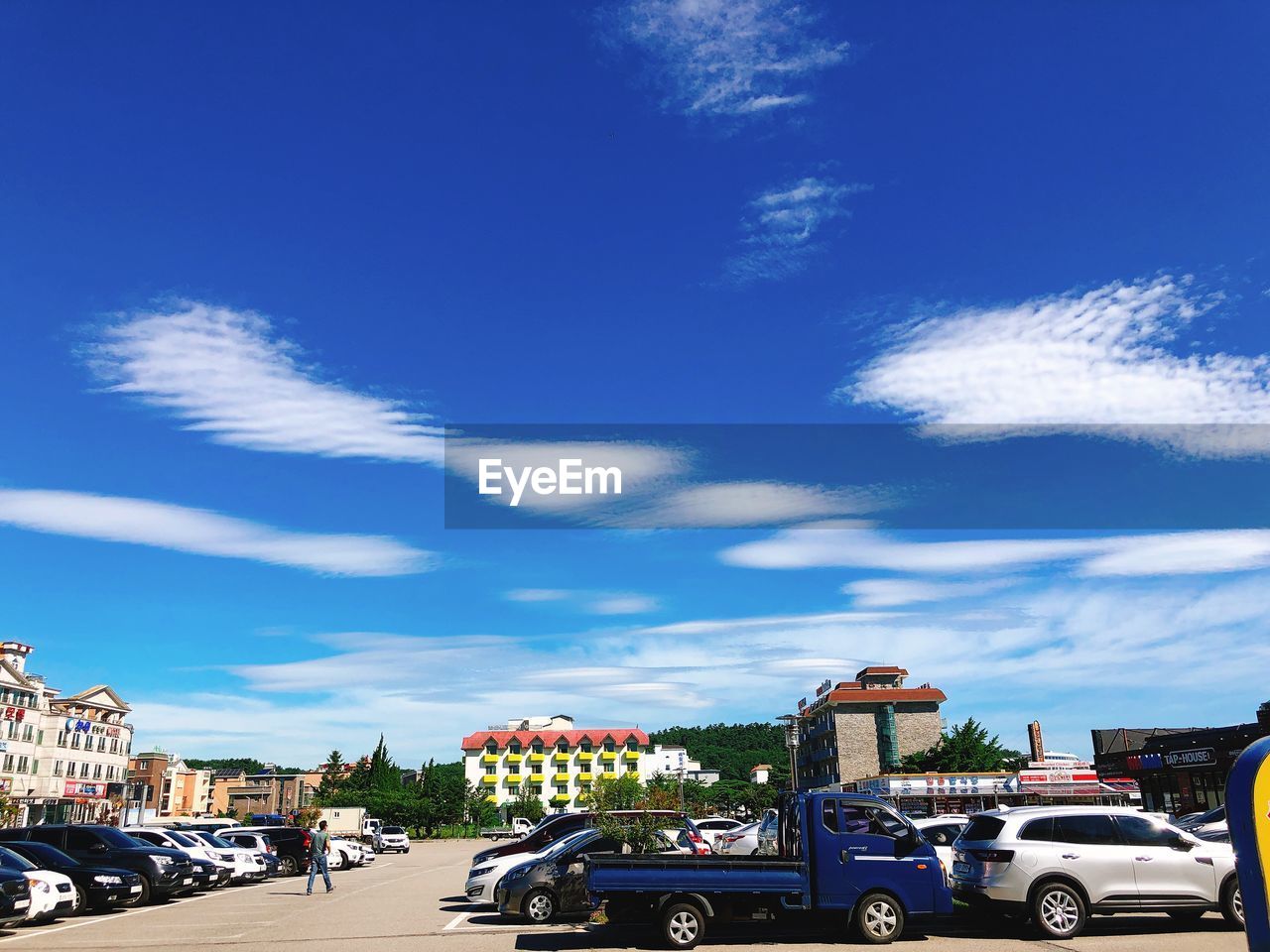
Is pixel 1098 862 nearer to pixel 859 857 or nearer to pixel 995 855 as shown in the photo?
pixel 995 855

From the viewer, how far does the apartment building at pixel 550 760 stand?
4860 inches

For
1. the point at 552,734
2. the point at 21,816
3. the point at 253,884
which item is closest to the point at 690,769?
the point at 552,734

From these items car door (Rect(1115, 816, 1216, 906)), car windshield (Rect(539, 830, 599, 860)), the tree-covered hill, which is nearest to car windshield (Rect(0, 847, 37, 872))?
car windshield (Rect(539, 830, 599, 860))

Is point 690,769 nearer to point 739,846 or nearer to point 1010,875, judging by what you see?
point 739,846

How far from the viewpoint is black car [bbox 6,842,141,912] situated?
66.2ft

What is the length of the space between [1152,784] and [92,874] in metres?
61.7

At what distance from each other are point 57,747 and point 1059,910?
3569 inches

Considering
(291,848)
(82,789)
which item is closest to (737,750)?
(82,789)

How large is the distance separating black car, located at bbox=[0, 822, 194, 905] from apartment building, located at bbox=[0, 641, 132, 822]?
6070 centimetres

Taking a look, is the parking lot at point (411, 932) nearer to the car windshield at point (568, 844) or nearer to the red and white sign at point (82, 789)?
the car windshield at point (568, 844)

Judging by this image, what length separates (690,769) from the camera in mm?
149625

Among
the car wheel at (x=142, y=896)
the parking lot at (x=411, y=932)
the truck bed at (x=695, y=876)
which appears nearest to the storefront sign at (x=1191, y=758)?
the parking lot at (x=411, y=932)

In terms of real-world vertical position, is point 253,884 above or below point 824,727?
below

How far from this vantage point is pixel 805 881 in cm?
1373
